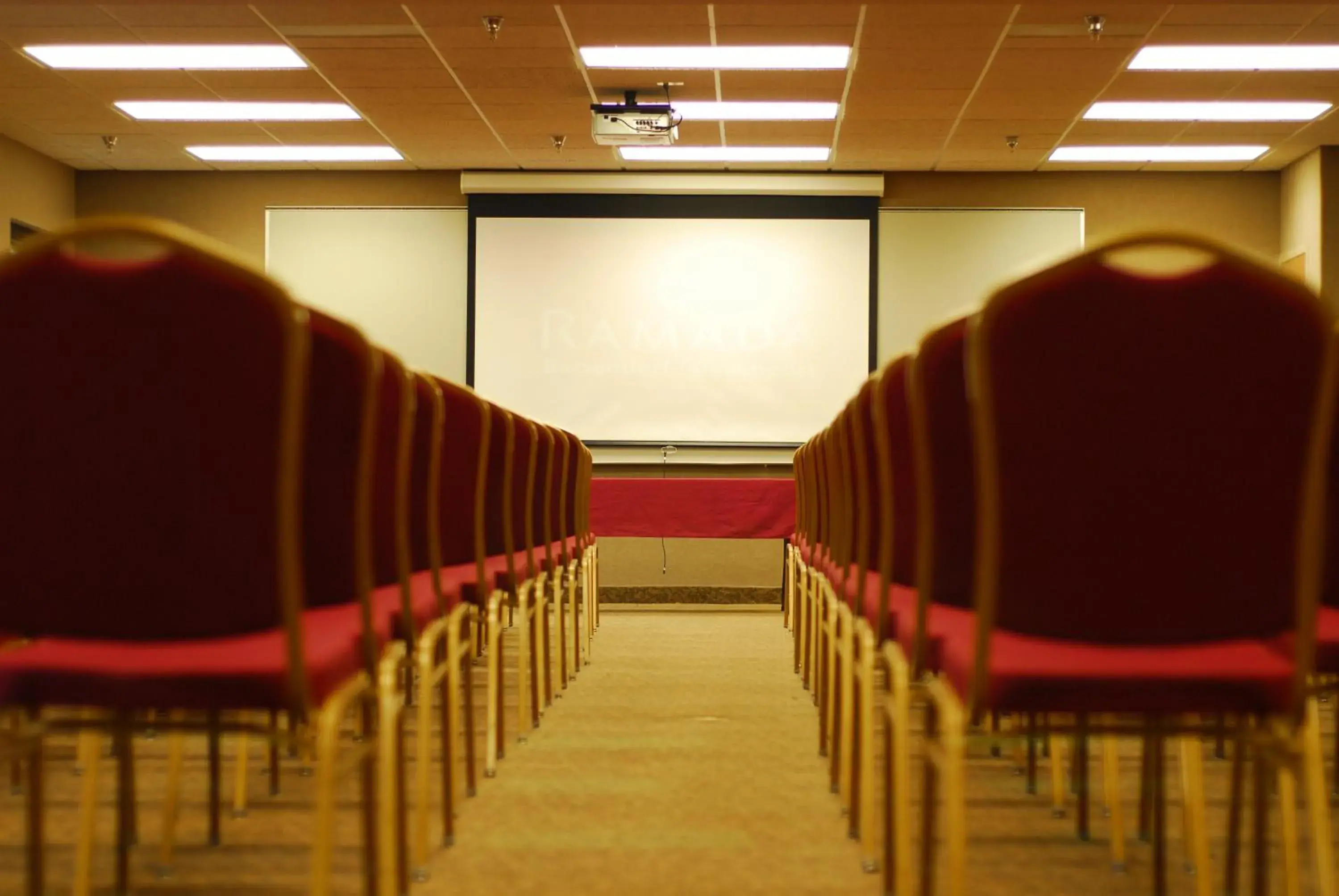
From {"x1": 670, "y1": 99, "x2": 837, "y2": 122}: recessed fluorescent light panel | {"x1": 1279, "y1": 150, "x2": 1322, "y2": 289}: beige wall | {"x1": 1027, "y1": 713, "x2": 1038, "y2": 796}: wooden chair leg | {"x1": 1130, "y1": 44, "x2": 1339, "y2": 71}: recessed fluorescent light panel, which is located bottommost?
{"x1": 1027, "y1": 713, "x2": 1038, "y2": 796}: wooden chair leg

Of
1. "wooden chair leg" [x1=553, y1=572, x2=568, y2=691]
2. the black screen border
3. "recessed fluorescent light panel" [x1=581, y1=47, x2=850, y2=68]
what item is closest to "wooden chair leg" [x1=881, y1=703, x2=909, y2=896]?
"wooden chair leg" [x1=553, y1=572, x2=568, y2=691]

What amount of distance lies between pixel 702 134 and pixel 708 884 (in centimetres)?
595

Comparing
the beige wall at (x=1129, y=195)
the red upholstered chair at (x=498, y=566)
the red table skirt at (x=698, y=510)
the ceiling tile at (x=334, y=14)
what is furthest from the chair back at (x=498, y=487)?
the beige wall at (x=1129, y=195)

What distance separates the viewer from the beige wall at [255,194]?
7977 mm

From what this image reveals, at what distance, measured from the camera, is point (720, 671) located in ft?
12.9

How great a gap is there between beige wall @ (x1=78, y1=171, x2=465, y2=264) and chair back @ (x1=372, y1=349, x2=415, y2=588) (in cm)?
641

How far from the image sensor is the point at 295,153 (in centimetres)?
754

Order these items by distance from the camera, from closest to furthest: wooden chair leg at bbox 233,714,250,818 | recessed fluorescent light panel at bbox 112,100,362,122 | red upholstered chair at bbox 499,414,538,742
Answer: wooden chair leg at bbox 233,714,250,818, red upholstered chair at bbox 499,414,538,742, recessed fluorescent light panel at bbox 112,100,362,122

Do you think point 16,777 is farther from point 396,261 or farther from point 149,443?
point 396,261

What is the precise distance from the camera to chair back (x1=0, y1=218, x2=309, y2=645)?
108 centimetres

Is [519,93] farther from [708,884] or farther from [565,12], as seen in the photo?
[708,884]

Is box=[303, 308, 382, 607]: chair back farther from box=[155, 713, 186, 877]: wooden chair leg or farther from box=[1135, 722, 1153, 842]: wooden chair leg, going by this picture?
box=[1135, 722, 1153, 842]: wooden chair leg

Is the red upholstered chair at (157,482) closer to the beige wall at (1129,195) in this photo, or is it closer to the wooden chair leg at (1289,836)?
the wooden chair leg at (1289,836)

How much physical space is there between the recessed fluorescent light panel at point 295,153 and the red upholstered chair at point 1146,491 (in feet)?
22.7
